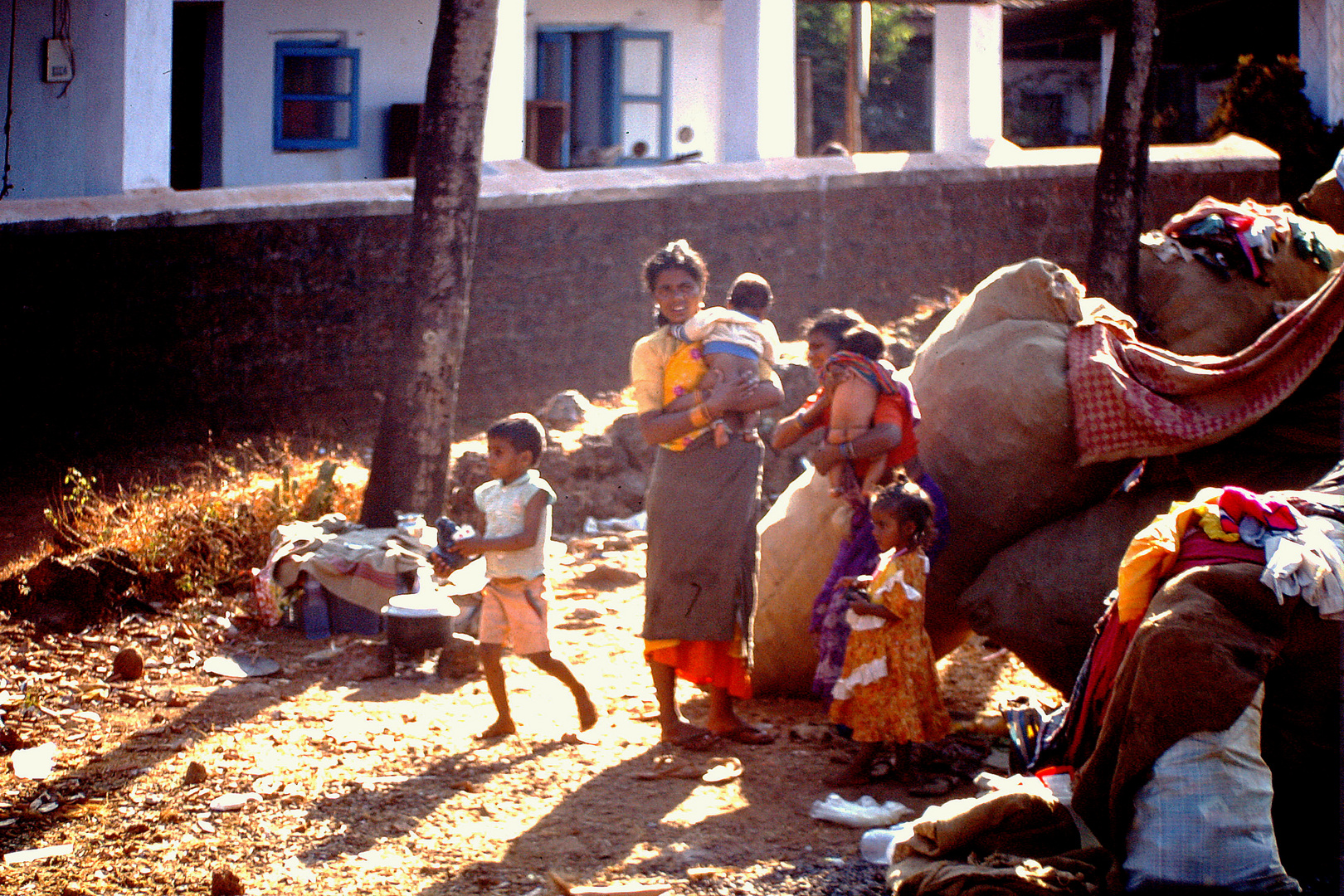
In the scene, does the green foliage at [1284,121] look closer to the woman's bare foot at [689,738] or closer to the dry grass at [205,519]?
the dry grass at [205,519]

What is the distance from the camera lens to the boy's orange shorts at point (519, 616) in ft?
15.9

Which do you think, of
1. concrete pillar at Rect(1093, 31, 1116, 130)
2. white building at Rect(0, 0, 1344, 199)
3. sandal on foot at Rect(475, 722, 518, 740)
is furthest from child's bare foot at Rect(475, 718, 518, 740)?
concrete pillar at Rect(1093, 31, 1116, 130)

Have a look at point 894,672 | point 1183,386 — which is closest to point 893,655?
point 894,672

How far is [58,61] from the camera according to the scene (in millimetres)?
10820

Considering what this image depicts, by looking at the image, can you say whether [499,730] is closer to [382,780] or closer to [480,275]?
[382,780]

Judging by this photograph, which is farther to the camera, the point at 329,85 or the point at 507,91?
the point at 329,85

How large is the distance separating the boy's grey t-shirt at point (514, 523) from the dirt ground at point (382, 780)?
0.63 m

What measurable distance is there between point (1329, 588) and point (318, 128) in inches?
453

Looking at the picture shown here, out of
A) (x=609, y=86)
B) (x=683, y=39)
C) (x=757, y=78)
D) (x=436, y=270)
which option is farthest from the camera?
(x=683, y=39)

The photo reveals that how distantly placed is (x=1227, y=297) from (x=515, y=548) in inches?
129

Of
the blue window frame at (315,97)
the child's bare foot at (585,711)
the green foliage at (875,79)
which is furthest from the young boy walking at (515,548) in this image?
the green foliage at (875,79)

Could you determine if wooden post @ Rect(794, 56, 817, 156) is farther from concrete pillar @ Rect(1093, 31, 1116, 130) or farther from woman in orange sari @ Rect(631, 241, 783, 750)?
woman in orange sari @ Rect(631, 241, 783, 750)

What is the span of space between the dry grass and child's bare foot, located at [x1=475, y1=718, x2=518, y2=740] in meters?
2.24

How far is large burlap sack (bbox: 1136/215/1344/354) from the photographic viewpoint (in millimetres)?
5750
